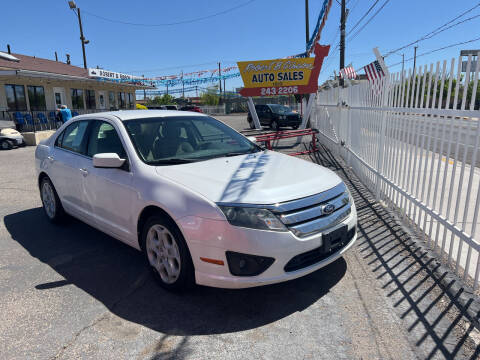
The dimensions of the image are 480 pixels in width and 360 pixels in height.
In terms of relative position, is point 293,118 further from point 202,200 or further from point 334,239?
point 202,200

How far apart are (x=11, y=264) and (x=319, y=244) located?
333 cm

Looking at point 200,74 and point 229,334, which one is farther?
point 200,74

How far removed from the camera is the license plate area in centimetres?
A: 294

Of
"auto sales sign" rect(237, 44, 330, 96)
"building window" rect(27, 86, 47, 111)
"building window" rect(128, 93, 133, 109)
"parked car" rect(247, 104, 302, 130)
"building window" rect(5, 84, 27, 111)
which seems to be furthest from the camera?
"building window" rect(128, 93, 133, 109)

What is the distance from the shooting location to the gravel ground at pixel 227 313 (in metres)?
2.50

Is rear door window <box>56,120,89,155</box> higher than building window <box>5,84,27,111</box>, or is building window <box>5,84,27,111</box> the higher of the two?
building window <box>5,84,27,111</box>

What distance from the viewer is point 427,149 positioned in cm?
386

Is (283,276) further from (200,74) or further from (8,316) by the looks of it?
(200,74)

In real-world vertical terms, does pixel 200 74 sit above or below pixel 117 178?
above

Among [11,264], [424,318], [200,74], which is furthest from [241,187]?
[200,74]

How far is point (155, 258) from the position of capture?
3316 millimetres

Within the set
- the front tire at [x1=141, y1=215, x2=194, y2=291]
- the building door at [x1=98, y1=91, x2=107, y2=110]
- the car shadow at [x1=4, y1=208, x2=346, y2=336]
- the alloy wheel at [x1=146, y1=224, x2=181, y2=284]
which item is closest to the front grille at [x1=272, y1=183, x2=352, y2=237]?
the car shadow at [x1=4, y1=208, x2=346, y2=336]

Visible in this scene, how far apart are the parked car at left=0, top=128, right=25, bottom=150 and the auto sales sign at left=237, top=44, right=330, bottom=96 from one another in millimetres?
9338

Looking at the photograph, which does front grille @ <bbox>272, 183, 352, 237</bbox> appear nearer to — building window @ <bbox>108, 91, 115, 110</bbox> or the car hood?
the car hood
